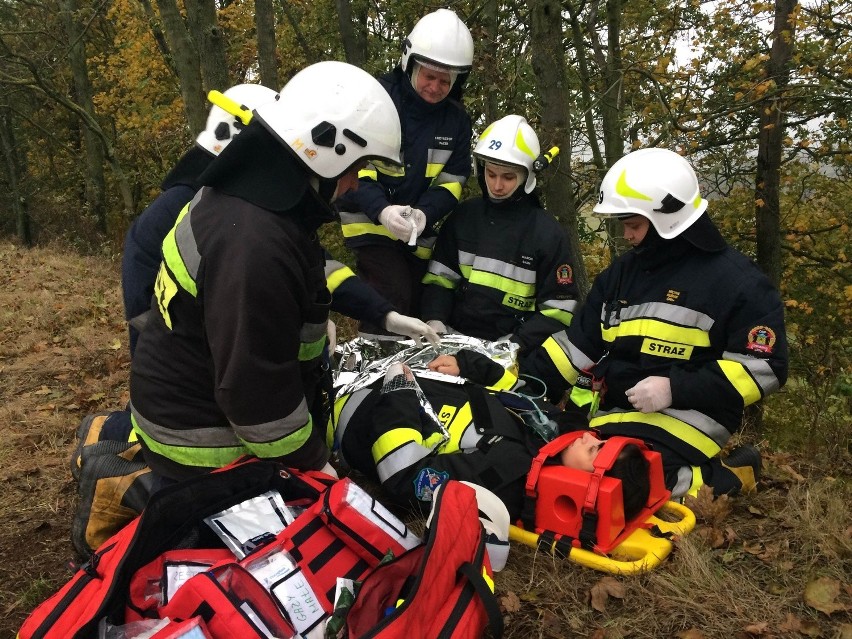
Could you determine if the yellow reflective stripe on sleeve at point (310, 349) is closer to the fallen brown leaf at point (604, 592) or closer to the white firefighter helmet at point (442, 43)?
the fallen brown leaf at point (604, 592)

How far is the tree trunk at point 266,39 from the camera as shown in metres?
6.68

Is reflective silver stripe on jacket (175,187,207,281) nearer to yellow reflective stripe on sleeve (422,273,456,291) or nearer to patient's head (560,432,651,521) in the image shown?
patient's head (560,432,651,521)

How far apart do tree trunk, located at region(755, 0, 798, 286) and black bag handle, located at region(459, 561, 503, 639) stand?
19.8 ft

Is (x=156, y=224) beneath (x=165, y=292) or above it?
above

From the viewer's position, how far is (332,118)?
7.71ft

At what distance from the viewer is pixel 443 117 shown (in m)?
4.27

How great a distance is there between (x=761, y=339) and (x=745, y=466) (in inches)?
28.1

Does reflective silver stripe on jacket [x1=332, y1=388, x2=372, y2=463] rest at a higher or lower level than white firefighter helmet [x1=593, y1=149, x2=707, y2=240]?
lower

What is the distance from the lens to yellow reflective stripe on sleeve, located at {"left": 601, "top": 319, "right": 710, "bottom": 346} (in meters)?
3.10

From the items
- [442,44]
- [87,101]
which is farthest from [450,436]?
[87,101]

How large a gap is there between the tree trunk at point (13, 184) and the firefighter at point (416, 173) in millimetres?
16632

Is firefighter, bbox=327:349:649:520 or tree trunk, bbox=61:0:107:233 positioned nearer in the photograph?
firefighter, bbox=327:349:649:520

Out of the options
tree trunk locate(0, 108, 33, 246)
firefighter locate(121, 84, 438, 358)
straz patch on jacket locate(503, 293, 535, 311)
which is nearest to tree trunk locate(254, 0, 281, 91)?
firefighter locate(121, 84, 438, 358)

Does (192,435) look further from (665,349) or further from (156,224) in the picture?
(665,349)
